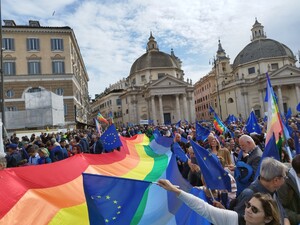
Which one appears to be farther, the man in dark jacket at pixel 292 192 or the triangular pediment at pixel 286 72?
the triangular pediment at pixel 286 72

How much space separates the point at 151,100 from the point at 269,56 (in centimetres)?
3126

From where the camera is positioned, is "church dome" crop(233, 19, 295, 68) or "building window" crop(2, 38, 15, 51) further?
"church dome" crop(233, 19, 295, 68)

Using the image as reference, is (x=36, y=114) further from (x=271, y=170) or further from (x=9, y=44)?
(x=271, y=170)

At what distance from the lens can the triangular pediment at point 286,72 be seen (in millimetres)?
71562

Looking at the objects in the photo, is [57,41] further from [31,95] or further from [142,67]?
[142,67]

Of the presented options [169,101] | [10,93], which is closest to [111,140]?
[10,93]

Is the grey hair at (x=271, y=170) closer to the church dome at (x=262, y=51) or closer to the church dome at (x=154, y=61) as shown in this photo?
the church dome at (x=154, y=61)

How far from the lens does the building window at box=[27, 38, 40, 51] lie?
41.8 metres

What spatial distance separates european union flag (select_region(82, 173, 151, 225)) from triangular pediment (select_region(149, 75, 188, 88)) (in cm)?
6632

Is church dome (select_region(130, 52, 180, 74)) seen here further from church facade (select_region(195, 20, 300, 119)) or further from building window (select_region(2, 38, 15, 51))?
building window (select_region(2, 38, 15, 51))

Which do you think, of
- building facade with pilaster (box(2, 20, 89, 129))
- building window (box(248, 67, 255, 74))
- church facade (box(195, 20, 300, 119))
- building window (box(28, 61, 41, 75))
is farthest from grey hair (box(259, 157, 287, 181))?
building window (box(248, 67, 255, 74))

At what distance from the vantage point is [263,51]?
79188 millimetres

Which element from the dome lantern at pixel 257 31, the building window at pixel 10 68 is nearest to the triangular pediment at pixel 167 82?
the dome lantern at pixel 257 31

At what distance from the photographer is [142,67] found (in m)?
80.4
